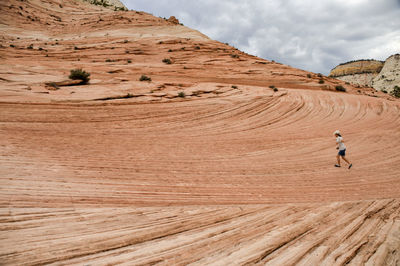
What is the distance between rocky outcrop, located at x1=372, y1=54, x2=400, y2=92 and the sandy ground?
60323mm

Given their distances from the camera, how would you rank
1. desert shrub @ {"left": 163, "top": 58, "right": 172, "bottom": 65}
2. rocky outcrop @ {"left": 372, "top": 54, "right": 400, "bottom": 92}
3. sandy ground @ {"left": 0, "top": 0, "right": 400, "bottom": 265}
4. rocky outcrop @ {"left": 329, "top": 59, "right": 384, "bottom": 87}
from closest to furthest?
sandy ground @ {"left": 0, "top": 0, "right": 400, "bottom": 265}, desert shrub @ {"left": 163, "top": 58, "right": 172, "bottom": 65}, rocky outcrop @ {"left": 372, "top": 54, "right": 400, "bottom": 92}, rocky outcrop @ {"left": 329, "top": 59, "right": 384, "bottom": 87}

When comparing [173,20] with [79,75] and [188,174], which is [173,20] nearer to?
[79,75]

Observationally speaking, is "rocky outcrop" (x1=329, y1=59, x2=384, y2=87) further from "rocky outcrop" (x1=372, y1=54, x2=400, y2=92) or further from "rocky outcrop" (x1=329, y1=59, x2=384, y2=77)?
"rocky outcrop" (x1=372, y1=54, x2=400, y2=92)

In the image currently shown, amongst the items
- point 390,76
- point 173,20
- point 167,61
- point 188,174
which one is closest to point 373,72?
point 390,76

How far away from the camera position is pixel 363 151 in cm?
1020

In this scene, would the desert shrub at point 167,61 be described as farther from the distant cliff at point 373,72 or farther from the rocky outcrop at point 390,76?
the rocky outcrop at point 390,76

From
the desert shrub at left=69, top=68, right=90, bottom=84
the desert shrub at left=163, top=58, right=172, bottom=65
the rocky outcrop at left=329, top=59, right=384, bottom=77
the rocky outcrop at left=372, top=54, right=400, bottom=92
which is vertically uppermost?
the rocky outcrop at left=329, top=59, right=384, bottom=77

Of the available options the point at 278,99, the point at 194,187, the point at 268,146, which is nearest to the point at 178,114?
the point at 268,146

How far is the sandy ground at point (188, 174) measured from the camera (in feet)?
10.3

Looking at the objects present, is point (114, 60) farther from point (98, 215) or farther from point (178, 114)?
point (98, 215)

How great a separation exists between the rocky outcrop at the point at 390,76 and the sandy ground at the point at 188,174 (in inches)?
2375

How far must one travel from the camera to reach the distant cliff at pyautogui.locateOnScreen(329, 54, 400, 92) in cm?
6507

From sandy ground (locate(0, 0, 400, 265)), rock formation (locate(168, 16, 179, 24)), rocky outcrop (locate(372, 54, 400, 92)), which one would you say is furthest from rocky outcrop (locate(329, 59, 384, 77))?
sandy ground (locate(0, 0, 400, 265))

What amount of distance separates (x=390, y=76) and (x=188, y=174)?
81.9 m
